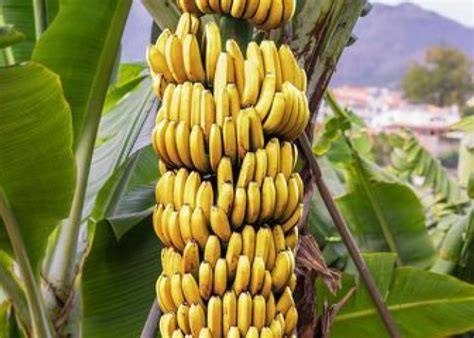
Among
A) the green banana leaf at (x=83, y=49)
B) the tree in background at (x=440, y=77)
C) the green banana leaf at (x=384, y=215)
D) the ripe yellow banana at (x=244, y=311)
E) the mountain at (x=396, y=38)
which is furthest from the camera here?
the mountain at (x=396, y=38)

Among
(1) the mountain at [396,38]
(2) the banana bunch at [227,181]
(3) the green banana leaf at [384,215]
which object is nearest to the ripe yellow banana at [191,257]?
(2) the banana bunch at [227,181]

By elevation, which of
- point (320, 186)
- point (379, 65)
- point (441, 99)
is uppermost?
point (320, 186)

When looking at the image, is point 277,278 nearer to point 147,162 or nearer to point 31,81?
point 31,81

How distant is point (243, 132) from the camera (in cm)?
66

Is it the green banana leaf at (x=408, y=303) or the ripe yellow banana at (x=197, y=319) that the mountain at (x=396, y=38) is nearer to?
the green banana leaf at (x=408, y=303)

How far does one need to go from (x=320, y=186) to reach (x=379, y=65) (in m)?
36.4

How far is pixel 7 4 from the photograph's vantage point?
1183 millimetres

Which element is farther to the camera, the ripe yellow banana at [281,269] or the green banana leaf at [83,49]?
the green banana leaf at [83,49]

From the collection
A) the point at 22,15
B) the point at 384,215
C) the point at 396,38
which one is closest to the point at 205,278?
the point at 22,15

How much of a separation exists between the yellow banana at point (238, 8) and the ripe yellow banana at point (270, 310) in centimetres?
25

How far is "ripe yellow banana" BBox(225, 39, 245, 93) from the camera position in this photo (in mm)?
680

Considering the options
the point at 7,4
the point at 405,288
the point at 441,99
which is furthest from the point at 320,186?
the point at 441,99

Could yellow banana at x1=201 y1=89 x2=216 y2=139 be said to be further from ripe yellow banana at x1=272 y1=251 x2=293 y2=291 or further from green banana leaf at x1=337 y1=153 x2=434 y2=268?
green banana leaf at x1=337 y1=153 x2=434 y2=268

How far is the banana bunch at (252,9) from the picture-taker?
696 millimetres
